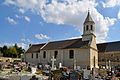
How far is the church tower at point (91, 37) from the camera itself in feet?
166

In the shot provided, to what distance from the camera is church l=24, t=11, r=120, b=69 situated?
50.3 m

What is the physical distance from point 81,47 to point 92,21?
22.9 ft

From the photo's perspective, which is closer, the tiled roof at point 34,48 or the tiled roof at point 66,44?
the tiled roof at point 66,44

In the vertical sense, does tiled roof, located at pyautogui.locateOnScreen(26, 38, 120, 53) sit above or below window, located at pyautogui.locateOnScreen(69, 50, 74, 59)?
above

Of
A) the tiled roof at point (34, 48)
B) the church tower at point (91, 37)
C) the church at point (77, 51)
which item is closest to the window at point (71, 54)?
the church at point (77, 51)

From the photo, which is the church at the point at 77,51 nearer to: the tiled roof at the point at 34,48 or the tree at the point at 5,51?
the tiled roof at the point at 34,48

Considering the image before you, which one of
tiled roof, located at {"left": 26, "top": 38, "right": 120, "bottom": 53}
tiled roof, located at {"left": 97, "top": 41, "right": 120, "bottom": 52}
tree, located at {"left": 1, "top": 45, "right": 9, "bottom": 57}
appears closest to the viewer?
tiled roof, located at {"left": 26, "top": 38, "right": 120, "bottom": 53}

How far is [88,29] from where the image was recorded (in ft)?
175

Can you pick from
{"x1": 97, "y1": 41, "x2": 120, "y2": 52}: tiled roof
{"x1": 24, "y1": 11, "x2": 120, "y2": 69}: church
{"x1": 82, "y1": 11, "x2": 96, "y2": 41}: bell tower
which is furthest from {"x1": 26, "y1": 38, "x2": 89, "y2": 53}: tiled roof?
{"x1": 97, "y1": 41, "x2": 120, "y2": 52}: tiled roof

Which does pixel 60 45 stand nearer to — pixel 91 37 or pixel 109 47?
pixel 91 37

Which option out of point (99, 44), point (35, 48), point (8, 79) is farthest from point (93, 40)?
point (8, 79)

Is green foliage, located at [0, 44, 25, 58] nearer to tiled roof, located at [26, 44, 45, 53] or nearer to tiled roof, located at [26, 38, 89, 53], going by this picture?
tiled roof, located at [26, 44, 45, 53]

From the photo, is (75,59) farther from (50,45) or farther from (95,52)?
(50,45)

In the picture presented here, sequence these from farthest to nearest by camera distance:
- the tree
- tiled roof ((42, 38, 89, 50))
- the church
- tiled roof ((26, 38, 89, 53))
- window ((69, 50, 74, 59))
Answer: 1. the tree
2. tiled roof ((26, 38, 89, 53))
3. tiled roof ((42, 38, 89, 50))
4. window ((69, 50, 74, 59))
5. the church
